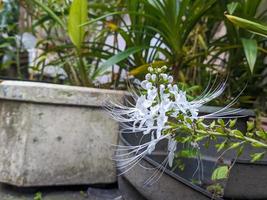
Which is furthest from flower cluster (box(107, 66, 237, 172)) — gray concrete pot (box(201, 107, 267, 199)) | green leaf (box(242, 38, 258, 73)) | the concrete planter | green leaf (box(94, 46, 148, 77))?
the concrete planter

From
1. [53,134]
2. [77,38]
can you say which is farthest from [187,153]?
Result: [77,38]

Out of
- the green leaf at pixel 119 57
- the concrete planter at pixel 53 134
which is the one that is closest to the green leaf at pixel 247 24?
the green leaf at pixel 119 57

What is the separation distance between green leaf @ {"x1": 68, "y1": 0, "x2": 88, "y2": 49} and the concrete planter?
191mm

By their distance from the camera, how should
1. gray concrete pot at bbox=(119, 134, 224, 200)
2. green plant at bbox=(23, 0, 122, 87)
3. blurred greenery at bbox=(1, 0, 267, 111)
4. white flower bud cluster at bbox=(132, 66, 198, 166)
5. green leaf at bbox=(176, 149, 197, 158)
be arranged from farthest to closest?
green plant at bbox=(23, 0, 122, 87) → blurred greenery at bbox=(1, 0, 267, 111) → green leaf at bbox=(176, 149, 197, 158) → gray concrete pot at bbox=(119, 134, 224, 200) → white flower bud cluster at bbox=(132, 66, 198, 166)

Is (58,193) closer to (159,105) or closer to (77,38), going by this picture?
(77,38)

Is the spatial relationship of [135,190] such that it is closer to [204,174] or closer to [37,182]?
[204,174]

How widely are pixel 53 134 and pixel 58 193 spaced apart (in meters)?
0.22

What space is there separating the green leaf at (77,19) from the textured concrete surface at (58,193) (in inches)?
21.1

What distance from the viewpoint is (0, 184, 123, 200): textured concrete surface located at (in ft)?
4.40

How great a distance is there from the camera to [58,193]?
1389 millimetres

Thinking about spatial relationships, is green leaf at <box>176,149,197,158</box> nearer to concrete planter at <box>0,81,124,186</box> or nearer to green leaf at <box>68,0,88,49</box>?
concrete planter at <box>0,81,124,186</box>

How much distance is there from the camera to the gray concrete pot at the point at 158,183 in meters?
0.83

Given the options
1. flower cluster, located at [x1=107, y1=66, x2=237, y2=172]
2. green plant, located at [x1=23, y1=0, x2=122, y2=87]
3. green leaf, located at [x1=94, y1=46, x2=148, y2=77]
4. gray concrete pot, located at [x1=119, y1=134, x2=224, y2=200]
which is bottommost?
gray concrete pot, located at [x1=119, y1=134, x2=224, y2=200]

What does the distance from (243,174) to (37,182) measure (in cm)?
79
